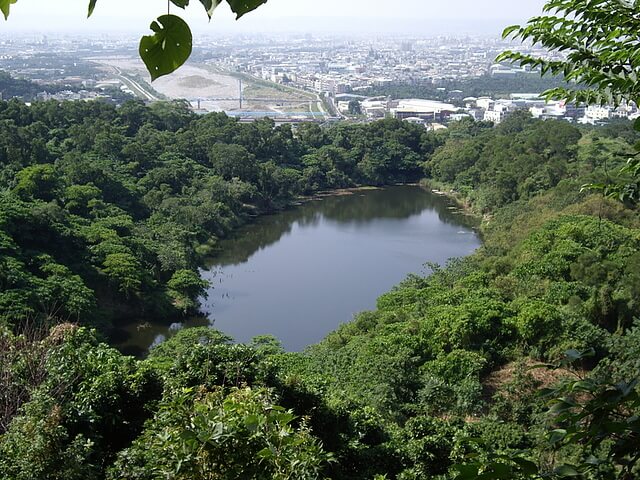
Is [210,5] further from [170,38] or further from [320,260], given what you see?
[320,260]

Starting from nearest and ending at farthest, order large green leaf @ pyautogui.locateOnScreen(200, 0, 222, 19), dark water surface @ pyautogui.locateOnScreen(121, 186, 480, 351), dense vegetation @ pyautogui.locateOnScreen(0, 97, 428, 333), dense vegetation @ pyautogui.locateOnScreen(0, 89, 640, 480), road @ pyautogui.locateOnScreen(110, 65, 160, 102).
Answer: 1. large green leaf @ pyautogui.locateOnScreen(200, 0, 222, 19)
2. dense vegetation @ pyautogui.locateOnScreen(0, 89, 640, 480)
3. dense vegetation @ pyautogui.locateOnScreen(0, 97, 428, 333)
4. dark water surface @ pyautogui.locateOnScreen(121, 186, 480, 351)
5. road @ pyautogui.locateOnScreen(110, 65, 160, 102)

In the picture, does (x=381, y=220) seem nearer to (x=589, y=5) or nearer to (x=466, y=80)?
(x=589, y=5)

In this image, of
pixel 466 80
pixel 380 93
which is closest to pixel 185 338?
pixel 380 93

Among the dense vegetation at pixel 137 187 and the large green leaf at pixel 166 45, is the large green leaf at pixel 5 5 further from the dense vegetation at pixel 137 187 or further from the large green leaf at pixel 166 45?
the dense vegetation at pixel 137 187

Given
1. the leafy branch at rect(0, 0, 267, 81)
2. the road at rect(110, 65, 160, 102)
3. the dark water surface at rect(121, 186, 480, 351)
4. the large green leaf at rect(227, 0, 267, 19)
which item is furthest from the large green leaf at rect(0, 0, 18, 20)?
the road at rect(110, 65, 160, 102)

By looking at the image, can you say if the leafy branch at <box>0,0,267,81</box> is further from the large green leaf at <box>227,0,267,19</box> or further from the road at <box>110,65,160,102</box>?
the road at <box>110,65,160,102</box>

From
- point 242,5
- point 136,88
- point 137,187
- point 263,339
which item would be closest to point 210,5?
point 242,5

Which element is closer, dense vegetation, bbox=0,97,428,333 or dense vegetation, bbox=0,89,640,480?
dense vegetation, bbox=0,89,640,480

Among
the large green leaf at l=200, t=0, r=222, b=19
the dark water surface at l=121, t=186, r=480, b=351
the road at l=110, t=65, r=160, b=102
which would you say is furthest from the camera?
the road at l=110, t=65, r=160, b=102
